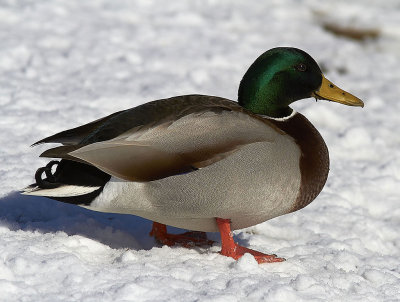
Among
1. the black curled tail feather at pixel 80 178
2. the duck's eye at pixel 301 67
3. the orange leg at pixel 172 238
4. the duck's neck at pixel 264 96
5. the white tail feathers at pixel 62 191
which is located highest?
the duck's eye at pixel 301 67

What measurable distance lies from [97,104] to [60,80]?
0.60 m

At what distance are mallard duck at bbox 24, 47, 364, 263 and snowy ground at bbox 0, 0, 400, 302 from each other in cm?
27

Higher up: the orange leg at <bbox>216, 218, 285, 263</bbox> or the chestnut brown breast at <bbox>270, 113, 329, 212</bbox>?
the chestnut brown breast at <bbox>270, 113, 329, 212</bbox>

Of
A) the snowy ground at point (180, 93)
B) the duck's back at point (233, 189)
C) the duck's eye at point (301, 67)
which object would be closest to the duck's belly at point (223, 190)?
the duck's back at point (233, 189)

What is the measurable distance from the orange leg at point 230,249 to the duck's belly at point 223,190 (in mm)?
96

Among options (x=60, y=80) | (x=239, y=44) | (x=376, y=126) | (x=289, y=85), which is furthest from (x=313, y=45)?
(x=289, y=85)

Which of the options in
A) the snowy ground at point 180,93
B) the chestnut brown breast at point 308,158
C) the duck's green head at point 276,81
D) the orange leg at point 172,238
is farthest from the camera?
the orange leg at point 172,238

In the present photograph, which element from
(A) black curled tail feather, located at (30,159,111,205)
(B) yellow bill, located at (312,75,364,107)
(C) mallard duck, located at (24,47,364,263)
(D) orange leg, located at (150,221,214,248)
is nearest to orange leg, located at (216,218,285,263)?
(C) mallard duck, located at (24,47,364,263)

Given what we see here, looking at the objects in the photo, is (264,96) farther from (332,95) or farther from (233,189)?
(233,189)

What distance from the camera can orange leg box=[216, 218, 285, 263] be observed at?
12.4ft

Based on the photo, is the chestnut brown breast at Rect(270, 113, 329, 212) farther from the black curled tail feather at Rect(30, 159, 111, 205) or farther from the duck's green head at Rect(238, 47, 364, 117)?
the black curled tail feather at Rect(30, 159, 111, 205)

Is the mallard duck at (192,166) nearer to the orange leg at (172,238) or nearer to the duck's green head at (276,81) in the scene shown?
the duck's green head at (276,81)

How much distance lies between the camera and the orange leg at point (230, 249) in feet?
12.4

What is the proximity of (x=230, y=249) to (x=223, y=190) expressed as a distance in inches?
16.8
